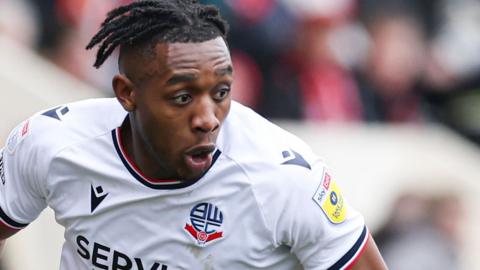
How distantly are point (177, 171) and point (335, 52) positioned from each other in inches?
188

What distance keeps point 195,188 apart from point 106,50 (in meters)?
0.56

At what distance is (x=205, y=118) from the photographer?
3.75 m

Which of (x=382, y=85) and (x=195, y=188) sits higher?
(x=195, y=188)

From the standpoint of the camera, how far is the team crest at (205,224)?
4020 millimetres

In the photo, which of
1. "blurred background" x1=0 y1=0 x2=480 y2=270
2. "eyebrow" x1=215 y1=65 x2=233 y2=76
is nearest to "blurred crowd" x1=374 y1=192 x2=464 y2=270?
"blurred background" x1=0 y1=0 x2=480 y2=270

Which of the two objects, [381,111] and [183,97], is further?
[381,111]

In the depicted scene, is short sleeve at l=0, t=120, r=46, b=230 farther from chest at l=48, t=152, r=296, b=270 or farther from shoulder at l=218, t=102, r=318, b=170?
shoulder at l=218, t=102, r=318, b=170

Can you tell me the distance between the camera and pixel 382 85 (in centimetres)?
884

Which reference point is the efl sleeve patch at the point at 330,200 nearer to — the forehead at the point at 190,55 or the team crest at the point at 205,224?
the team crest at the point at 205,224

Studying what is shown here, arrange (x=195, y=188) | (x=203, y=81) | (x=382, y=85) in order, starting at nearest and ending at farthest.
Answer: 1. (x=203, y=81)
2. (x=195, y=188)
3. (x=382, y=85)

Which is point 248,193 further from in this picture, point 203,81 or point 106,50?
point 106,50

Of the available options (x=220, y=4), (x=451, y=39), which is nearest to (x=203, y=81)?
(x=220, y=4)

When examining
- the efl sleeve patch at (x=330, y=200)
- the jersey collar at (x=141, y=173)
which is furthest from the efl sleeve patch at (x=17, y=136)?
the efl sleeve patch at (x=330, y=200)

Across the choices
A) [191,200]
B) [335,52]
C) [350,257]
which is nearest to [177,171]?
[191,200]
